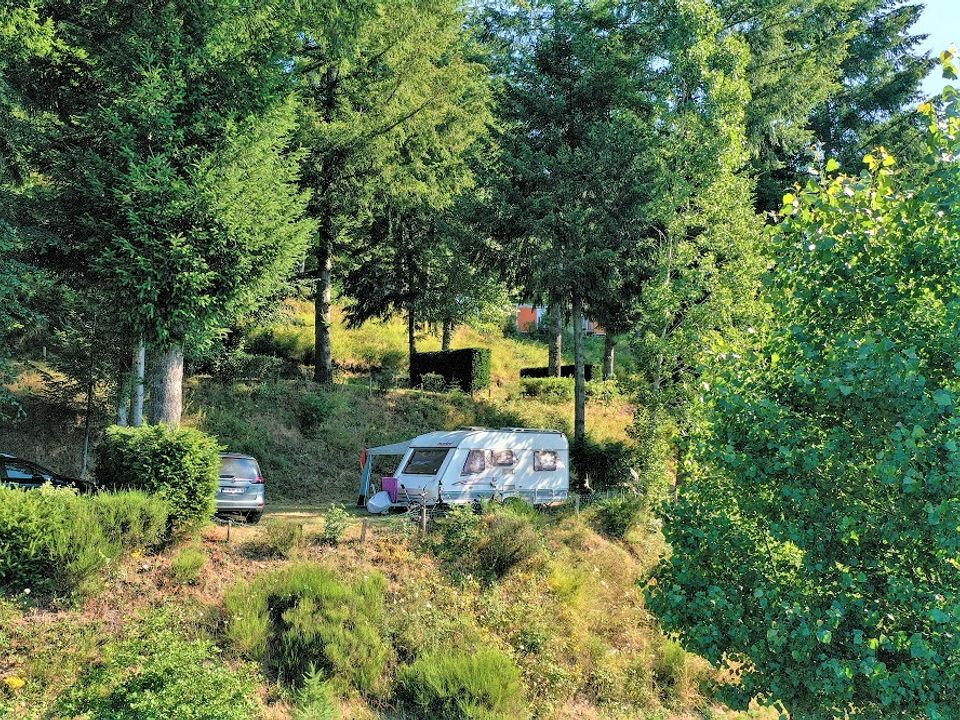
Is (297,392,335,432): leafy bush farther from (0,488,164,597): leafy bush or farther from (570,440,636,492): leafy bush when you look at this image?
(0,488,164,597): leafy bush

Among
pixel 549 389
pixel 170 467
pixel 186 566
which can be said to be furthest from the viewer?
pixel 549 389

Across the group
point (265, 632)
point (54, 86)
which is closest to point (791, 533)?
point (265, 632)

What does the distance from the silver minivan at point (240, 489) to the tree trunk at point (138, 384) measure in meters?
2.38

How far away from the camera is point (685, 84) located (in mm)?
20188

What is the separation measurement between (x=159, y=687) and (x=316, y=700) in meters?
2.25

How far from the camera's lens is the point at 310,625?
1098cm

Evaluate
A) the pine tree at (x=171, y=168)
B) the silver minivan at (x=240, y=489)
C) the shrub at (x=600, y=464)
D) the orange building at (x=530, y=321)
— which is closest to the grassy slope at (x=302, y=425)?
the shrub at (x=600, y=464)

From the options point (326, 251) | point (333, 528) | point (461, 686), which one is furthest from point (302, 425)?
point (461, 686)

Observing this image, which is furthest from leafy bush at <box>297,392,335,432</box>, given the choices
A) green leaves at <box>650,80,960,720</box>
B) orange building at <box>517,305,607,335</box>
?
orange building at <box>517,305,607,335</box>

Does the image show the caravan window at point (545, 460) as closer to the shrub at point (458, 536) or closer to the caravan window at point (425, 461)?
the caravan window at point (425, 461)

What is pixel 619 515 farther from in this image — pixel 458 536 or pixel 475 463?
pixel 458 536

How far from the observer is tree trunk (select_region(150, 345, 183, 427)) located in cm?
1398

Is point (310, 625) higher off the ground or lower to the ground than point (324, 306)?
lower

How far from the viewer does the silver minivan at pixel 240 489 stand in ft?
48.0
